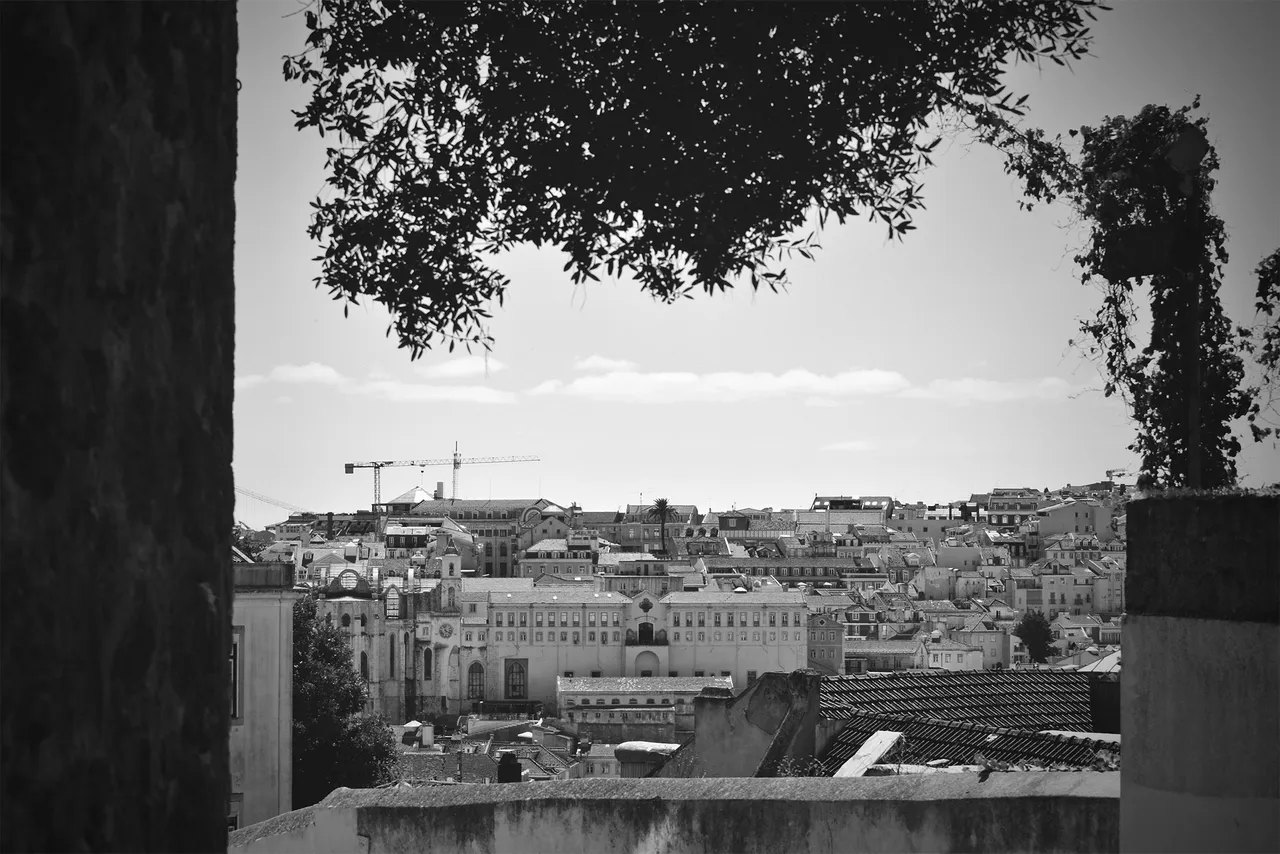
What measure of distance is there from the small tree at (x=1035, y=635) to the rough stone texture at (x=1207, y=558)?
2368 inches

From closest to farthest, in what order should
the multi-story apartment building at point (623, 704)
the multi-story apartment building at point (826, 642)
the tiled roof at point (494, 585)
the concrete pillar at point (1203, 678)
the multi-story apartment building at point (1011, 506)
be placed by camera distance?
the concrete pillar at point (1203, 678)
the multi-story apartment building at point (623, 704)
the multi-story apartment building at point (826, 642)
the tiled roof at point (494, 585)
the multi-story apartment building at point (1011, 506)

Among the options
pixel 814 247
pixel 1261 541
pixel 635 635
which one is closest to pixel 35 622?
pixel 1261 541

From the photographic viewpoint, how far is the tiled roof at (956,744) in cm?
573

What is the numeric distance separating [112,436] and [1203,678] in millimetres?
1777

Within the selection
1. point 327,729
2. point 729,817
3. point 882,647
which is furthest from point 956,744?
point 882,647

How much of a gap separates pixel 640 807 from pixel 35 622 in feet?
8.71

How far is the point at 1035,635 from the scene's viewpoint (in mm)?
63312

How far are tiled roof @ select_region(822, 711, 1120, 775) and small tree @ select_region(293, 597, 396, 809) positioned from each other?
12352mm

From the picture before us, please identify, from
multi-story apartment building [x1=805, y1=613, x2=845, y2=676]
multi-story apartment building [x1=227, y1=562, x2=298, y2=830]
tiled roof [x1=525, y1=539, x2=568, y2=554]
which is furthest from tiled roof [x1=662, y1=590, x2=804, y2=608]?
multi-story apartment building [x1=227, y1=562, x2=298, y2=830]

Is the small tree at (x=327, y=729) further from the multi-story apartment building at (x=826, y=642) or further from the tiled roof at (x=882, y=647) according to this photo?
the multi-story apartment building at (x=826, y=642)

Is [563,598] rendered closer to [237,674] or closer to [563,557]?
[563,557]

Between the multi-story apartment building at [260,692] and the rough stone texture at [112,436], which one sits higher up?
the rough stone texture at [112,436]

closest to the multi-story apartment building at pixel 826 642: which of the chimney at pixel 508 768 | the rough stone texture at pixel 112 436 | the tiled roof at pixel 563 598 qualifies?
the tiled roof at pixel 563 598

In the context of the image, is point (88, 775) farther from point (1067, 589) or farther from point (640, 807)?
point (1067, 589)
